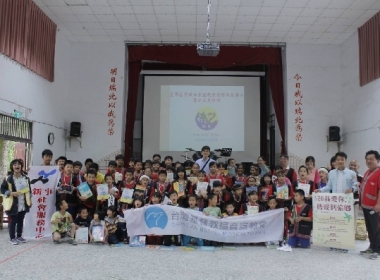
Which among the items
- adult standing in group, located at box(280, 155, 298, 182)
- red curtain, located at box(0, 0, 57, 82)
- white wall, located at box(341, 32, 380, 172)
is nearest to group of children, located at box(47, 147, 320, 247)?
adult standing in group, located at box(280, 155, 298, 182)

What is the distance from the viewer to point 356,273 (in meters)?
3.15

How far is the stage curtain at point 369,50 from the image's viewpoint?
6477 mm

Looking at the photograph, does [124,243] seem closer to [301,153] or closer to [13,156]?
[13,156]

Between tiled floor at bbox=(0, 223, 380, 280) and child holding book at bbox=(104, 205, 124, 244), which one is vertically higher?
child holding book at bbox=(104, 205, 124, 244)

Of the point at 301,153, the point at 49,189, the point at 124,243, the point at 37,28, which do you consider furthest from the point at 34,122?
the point at 301,153

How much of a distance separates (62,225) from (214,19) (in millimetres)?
4977

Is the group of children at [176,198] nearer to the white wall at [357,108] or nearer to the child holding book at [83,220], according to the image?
the child holding book at [83,220]

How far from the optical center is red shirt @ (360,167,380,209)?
3.84 metres

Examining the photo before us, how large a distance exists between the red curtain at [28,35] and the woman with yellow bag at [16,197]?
227cm

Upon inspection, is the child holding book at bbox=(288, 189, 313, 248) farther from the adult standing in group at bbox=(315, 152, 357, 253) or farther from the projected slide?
the projected slide

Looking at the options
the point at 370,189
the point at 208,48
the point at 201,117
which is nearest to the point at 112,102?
the point at 201,117

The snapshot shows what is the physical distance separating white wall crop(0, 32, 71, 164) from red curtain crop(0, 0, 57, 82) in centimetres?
16

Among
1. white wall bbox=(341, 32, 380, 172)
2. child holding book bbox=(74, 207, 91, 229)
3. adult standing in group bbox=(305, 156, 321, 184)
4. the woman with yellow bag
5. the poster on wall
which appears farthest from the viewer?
white wall bbox=(341, 32, 380, 172)

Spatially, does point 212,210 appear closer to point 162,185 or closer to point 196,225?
point 196,225
